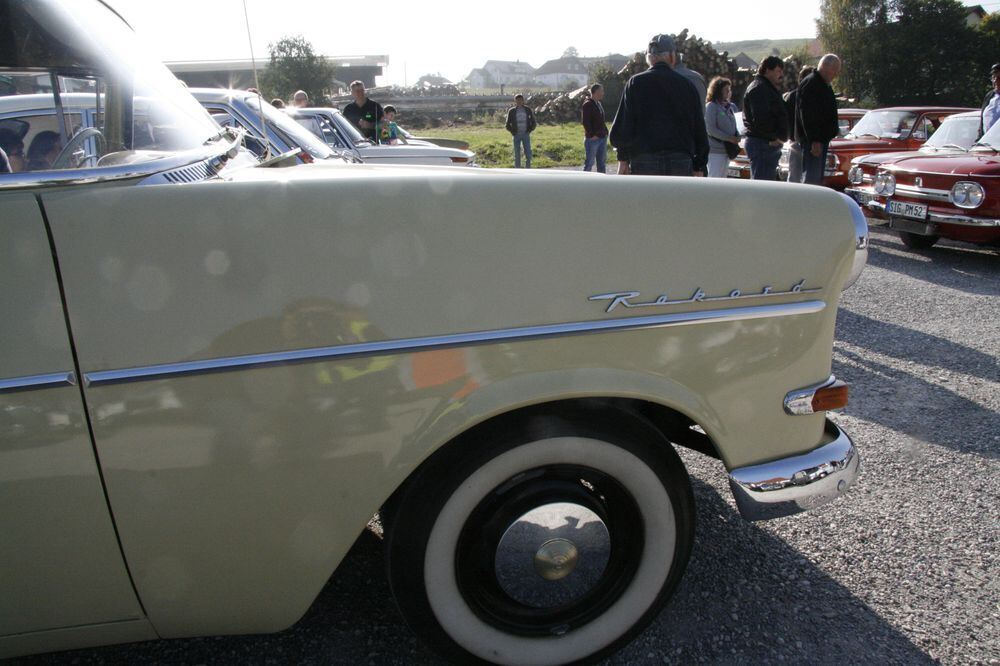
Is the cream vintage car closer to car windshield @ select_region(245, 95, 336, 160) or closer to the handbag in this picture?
car windshield @ select_region(245, 95, 336, 160)

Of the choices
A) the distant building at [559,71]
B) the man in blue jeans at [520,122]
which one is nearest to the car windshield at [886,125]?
the man in blue jeans at [520,122]

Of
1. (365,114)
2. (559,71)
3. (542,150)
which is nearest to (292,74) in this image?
(542,150)

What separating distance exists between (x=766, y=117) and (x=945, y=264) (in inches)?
96.9

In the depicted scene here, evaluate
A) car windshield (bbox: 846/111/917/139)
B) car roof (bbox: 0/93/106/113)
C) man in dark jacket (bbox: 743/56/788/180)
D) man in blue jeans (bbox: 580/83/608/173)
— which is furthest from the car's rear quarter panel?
man in blue jeans (bbox: 580/83/608/173)

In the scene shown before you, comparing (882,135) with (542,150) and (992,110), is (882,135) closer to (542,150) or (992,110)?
(992,110)

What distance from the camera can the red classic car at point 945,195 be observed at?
252 inches

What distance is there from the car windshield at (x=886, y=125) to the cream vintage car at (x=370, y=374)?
9444 mm

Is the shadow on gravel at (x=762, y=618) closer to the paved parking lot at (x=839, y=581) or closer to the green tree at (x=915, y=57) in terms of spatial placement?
the paved parking lot at (x=839, y=581)

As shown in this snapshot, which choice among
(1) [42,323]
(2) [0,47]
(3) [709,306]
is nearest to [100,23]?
(2) [0,47]

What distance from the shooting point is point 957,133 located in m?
8.13

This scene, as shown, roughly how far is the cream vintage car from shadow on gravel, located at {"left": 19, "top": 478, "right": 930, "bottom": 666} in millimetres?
256

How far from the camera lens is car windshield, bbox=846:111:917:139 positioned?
Answer: 980cm

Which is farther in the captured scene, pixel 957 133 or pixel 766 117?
pixel 957 133

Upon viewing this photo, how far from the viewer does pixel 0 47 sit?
1.73 meters
